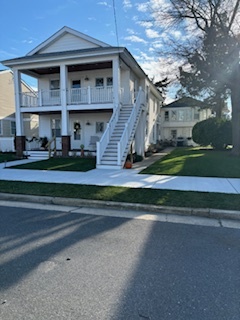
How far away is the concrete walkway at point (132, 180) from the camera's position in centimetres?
772

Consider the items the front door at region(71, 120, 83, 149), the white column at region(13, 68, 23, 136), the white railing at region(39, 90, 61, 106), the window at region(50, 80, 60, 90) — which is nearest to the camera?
the white column at region(13, 68, 23, 136)

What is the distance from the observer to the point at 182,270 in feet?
10.8

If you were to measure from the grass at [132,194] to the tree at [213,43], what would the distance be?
1180 centimetres

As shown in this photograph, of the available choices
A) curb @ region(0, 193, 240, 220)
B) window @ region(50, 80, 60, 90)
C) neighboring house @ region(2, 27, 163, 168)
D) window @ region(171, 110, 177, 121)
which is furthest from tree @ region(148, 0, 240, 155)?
window @ region(171, 110, 177, 121)

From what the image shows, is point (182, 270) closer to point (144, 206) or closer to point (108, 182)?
point (144, 206)

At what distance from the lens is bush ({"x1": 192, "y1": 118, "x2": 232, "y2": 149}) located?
21.3m

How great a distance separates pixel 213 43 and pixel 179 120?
1912 cm

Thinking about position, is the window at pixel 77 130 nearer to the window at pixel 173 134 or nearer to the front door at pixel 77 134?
the front door at pixel 77 134

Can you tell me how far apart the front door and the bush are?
11.0 metres

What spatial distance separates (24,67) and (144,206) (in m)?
14.3

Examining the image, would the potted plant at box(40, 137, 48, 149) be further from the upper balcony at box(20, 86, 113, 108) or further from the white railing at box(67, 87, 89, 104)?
the white railing at box(67, 87, 89, 104)

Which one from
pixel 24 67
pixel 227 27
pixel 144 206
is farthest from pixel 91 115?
pixel 144 206

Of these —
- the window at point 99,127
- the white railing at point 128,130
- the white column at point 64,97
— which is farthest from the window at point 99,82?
the white railing at point 128,130

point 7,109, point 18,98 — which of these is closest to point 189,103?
point 18,98
